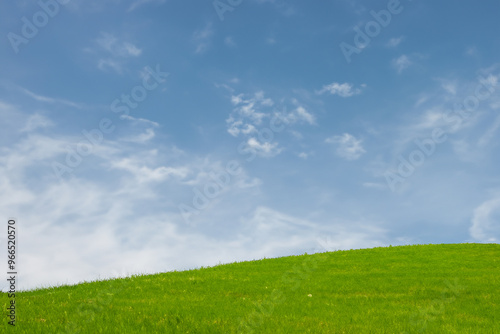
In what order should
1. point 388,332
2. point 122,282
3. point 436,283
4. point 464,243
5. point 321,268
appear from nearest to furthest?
point 388,332
point 436,283
point 122,282
point 321,268
point 464,243

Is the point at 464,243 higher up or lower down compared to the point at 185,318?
higher up

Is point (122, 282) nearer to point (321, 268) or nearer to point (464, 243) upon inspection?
point (321, 268)

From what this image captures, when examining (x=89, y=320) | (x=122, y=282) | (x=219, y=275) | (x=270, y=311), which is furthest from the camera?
(x=219, y=275)

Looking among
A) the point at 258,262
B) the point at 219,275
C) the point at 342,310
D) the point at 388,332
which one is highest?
the point at 258,262

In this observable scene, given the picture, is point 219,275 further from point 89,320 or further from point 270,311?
point 89,320

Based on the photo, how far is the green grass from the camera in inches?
558

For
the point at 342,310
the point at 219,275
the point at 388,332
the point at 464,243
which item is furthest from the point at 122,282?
the point at 464,243

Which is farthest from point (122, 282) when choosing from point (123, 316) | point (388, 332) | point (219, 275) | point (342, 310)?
point (388, 332)

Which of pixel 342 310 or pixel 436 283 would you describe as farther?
pixel 436 283

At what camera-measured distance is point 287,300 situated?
1858cm

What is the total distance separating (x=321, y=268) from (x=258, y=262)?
5475mm

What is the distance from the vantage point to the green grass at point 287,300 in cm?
1418

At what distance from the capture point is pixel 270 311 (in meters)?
16.3

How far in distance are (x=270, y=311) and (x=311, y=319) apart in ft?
5.99
